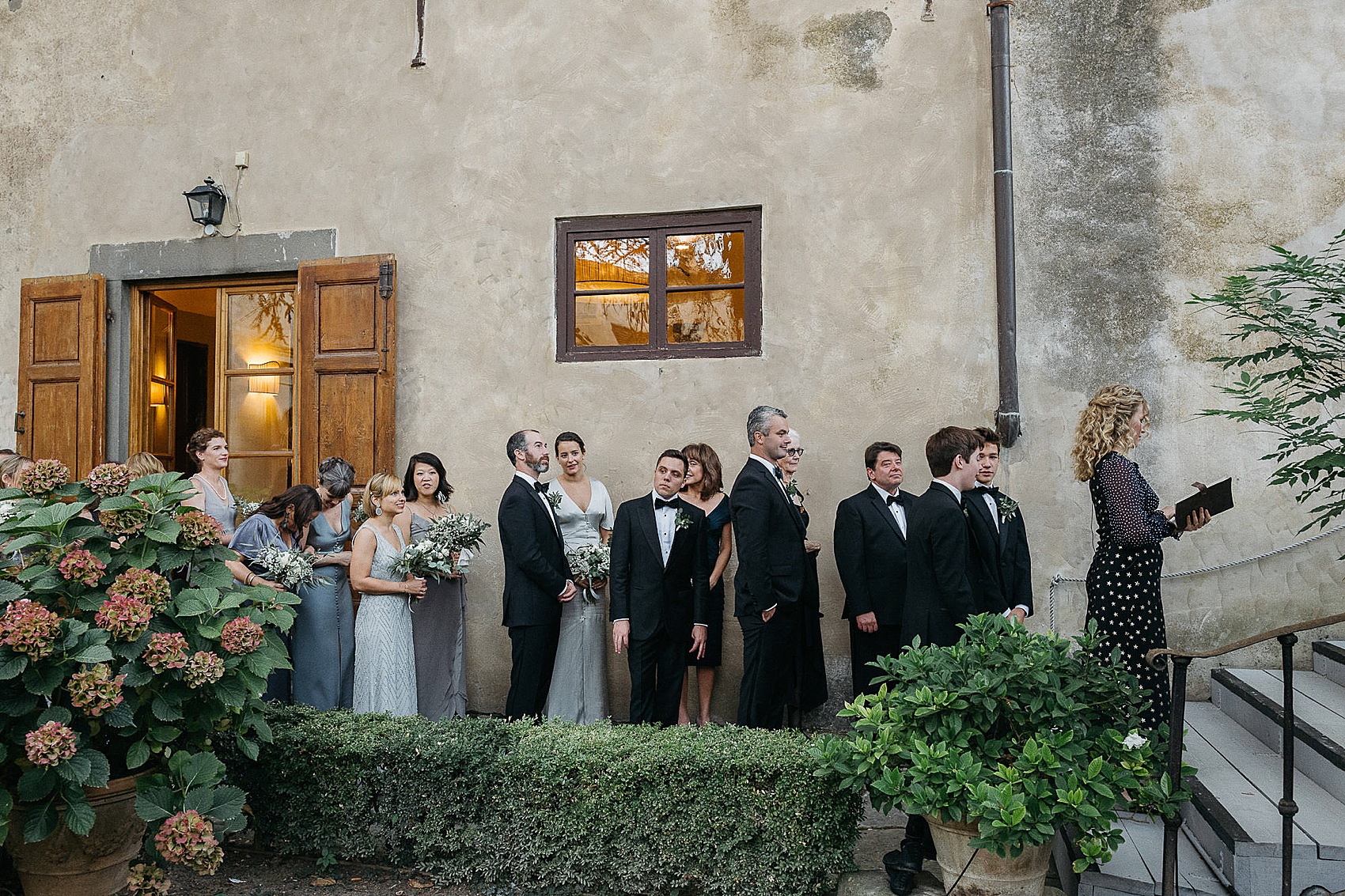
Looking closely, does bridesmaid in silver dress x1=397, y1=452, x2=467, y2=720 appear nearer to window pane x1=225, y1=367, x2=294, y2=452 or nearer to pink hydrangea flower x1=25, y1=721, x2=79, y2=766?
window pane x1=225, y1=367, x2=294, y2=452

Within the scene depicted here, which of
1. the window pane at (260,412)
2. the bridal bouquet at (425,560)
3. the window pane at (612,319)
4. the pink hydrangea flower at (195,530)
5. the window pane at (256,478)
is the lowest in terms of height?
the bridal bouquet at (425,560)

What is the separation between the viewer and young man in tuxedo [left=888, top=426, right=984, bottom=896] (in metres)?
4.86

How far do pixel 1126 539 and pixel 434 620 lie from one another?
4219mm

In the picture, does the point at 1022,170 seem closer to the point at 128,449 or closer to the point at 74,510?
the point at 74,510

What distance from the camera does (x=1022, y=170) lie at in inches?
264

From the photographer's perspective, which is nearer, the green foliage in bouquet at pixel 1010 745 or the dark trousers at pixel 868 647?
the green foliage in bouquet at pixel 1010 745

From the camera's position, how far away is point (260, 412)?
319 inches

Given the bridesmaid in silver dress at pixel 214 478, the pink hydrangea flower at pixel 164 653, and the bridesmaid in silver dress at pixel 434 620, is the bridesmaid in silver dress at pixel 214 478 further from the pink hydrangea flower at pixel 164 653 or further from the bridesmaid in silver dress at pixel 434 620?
the pink hydrangea flower at pixel 164 653

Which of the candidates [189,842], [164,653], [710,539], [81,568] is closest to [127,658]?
[164,653]

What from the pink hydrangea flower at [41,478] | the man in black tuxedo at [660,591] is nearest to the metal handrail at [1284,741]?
the man in black tuxedo at [660,591]

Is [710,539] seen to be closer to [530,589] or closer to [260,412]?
[530,589]

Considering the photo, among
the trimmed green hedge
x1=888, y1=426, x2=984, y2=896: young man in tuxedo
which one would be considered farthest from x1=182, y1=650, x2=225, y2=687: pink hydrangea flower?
x1=888, y1=426, x2=984, y2=896: young man in tuxedo

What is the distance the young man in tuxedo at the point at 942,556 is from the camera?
486 cm

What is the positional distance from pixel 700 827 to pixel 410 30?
6259 mm
